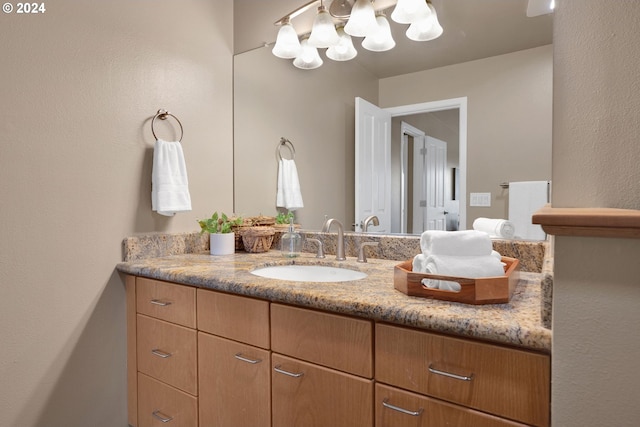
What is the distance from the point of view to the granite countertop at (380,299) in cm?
74

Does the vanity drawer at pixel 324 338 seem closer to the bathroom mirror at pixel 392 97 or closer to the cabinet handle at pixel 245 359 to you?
the cabinet handle at pixel 245 359

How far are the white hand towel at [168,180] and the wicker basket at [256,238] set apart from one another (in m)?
0.32

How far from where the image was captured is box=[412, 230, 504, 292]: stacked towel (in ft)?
3.01

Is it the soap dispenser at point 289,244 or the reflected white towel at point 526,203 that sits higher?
the reflected white towel at point 526,203

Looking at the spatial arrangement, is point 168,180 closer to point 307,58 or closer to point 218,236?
point 218,236

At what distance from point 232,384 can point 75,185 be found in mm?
970

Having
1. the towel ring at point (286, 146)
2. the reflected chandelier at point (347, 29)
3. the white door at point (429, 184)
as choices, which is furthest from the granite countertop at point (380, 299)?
the reflected chandelier at point (347, 29)

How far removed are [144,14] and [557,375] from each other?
1.96 metres

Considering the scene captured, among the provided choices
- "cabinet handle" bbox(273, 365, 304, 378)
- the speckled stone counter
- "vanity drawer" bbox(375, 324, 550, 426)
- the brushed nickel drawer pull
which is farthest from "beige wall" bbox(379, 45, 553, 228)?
the brushed nickel drawer pull

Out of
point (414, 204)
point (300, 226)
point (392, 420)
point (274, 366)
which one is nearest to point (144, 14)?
point (300, 226)

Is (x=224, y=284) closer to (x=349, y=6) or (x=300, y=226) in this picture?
(x=300, y=226)

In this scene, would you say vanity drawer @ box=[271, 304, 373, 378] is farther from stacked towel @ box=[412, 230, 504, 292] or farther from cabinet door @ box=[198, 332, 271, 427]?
stacked towel @ box=[412, 230, 504, 292]

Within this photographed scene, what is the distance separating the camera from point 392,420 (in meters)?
0.87

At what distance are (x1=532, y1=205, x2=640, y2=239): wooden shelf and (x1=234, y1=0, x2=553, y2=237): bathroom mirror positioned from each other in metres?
0.77
